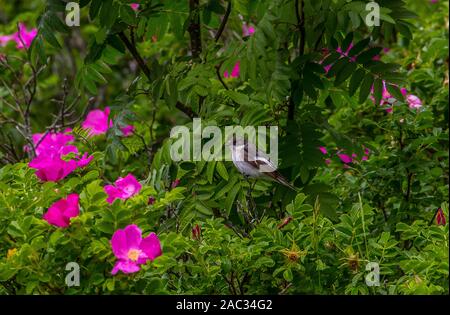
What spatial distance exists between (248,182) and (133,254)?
995mm

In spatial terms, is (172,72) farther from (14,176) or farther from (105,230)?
(105,230)

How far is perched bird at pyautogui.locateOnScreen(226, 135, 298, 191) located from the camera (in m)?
3.15

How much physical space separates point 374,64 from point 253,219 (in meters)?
0.83

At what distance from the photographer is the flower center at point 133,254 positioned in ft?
7.74

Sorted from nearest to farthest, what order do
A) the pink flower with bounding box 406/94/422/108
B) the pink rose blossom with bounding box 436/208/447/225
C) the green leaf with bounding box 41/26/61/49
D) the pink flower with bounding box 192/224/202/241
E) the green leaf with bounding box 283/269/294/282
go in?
the green leaf with bounding box 283/269/294/282
the pink flower with bounding box 192/224/202/241
the pink rose blossom with bounding box 436/208/447/225
the green leaf with bounding box 41/26/61/49
the pink flower with bounding box 406/94/422/108

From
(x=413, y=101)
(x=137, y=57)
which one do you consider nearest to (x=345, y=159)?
(x=413, y=101)

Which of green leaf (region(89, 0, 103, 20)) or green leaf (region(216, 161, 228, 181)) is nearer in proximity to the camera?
green leaf (region(216, 161, 228, 181))

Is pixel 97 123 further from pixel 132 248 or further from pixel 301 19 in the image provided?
pixel 132 248

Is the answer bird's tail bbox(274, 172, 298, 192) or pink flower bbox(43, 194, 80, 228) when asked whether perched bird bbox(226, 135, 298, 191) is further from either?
pink flower bbox(43, 194, 80, 228)

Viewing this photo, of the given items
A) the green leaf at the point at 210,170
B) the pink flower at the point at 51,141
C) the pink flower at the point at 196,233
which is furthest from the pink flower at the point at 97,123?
the pink flower at the point at 196,233

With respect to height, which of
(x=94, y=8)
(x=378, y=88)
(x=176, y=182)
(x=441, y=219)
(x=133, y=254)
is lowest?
(x=441, y=219)

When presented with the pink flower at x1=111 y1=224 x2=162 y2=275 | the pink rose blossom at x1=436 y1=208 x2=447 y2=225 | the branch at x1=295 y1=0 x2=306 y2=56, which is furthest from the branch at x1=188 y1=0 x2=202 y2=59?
the pink flower at x1=111 y1=224 x2=162 y2=275

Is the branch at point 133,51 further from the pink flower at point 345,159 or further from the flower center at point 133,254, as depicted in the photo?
the flower center at point 133,254

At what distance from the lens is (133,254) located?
2379 millimetres
